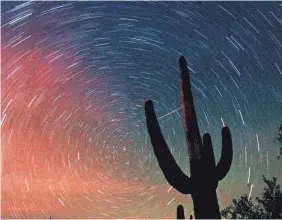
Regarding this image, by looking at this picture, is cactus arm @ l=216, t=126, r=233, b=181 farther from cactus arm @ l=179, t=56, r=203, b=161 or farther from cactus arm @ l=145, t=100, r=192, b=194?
cactus arm @ l=145, t=100, r=192, b=194

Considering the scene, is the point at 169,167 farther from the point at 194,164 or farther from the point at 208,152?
the point at 208,152

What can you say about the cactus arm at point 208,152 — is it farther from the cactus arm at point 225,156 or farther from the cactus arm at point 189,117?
the cactus arm at point 225,156

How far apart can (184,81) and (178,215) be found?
4.40 metres

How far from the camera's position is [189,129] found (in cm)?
877

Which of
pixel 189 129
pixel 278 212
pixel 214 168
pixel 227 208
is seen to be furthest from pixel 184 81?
pixel 227 208

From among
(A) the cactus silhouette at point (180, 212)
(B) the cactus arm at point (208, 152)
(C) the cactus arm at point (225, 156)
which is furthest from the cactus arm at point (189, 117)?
(A) the cactus silhouette at point (180, 212)

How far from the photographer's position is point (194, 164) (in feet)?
27.5

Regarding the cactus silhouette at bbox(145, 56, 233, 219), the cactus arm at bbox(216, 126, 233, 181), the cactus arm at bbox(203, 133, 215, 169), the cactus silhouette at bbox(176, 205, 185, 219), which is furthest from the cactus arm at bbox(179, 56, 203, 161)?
the cactus silhouette at bbox(176, 205, 185, 219)

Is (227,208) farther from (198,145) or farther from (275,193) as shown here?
(198,145)

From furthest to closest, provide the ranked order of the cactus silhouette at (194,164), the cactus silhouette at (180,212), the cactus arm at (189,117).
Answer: the cactus silhouette at (180,212), the cactus arm at (189,117), the cactus silhouette at (194,164)

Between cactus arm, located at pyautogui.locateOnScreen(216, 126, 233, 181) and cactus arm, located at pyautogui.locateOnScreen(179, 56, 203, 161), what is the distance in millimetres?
932

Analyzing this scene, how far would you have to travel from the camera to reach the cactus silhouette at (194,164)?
8.02 metres

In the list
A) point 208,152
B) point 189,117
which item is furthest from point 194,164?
point 189,117

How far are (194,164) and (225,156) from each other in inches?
55.5
